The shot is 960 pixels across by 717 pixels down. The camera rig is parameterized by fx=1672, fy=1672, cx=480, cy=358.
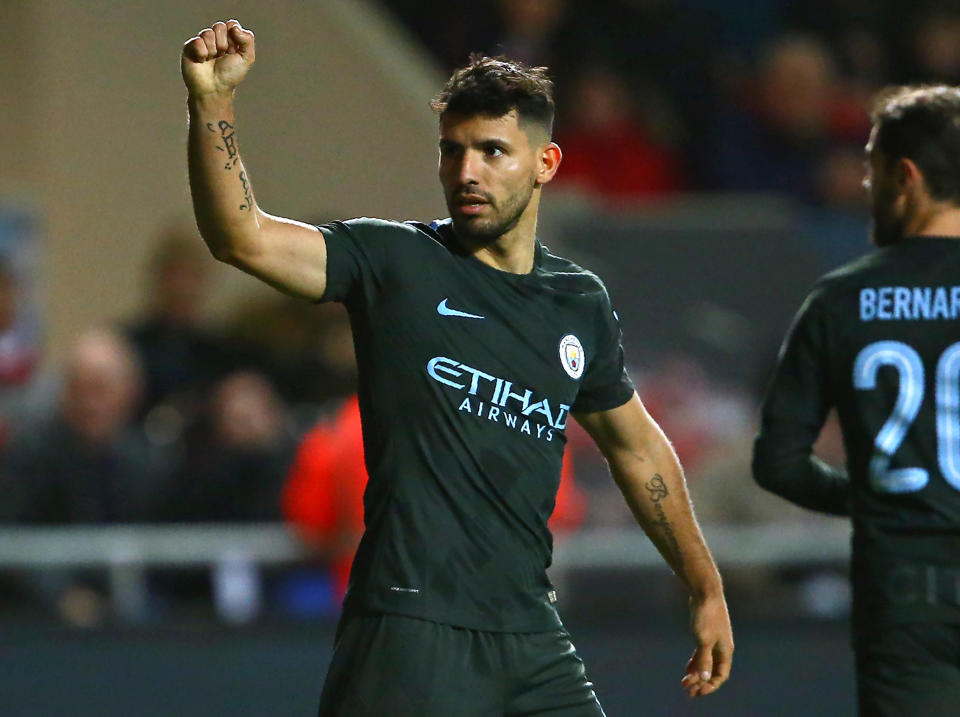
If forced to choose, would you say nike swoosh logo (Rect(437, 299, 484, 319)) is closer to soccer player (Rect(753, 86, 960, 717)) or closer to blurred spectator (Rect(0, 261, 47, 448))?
soccer player (Rect(753, 86, 960, 717))

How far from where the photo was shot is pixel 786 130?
33.6 ft

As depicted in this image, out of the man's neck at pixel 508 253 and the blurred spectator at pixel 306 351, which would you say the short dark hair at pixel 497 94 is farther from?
the blurred spectator at pixel 306 351

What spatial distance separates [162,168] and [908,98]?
524 cm


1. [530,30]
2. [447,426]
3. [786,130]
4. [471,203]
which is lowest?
[447,426]

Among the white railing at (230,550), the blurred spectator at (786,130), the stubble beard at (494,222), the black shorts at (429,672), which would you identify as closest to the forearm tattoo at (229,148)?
the stubble beard at (494,222)

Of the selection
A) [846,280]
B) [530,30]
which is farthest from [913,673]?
[530,30]

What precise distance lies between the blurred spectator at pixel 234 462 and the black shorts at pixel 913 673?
3.23 meters

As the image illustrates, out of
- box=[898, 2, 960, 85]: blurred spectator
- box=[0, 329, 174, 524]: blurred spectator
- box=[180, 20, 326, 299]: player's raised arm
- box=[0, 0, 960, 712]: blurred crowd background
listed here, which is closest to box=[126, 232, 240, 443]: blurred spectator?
box=[0, 0, 960, 712]: blurred crowd background

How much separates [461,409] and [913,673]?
4.31 feet

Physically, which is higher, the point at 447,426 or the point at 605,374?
the point at 605,374

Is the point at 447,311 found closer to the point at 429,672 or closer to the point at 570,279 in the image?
the point at 570,279

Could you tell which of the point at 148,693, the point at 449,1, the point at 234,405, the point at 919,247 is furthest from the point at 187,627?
the point at 449,1

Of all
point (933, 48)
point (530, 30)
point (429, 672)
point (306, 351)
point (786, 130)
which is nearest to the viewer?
point (429, 672)

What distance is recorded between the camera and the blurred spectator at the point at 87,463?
652 cm
